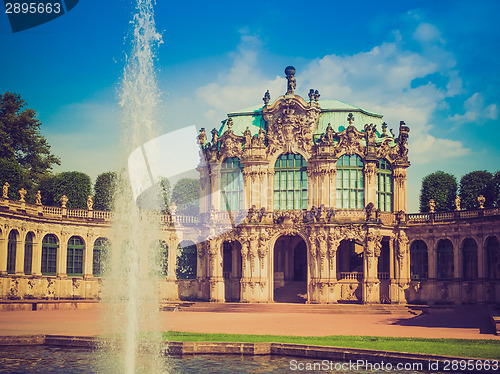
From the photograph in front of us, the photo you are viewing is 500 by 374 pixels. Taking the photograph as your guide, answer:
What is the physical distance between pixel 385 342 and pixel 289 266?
1404 inches

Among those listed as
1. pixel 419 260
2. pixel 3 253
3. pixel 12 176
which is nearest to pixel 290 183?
pixel 419 260

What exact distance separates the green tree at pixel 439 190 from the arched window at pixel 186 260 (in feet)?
81.9

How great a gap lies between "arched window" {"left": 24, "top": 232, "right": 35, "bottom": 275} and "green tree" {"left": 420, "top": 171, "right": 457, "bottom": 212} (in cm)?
3935

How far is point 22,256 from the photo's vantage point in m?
57.5

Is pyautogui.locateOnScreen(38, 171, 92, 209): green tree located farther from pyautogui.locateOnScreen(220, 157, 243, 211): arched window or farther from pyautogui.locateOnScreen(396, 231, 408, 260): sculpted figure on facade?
pyautogui.locateOnScreen(396, 231, 408, 260): sculpted figure on facade

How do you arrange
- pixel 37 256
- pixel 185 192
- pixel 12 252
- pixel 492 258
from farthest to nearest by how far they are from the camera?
pixel 185 192, pixel 37 256, pixel 492 258, pixel 12 252

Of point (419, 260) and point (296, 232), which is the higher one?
point (296, 232)

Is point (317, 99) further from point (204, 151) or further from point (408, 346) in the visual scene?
point (408, 346)

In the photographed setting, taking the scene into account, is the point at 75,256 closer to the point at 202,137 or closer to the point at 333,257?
the point at 202,137

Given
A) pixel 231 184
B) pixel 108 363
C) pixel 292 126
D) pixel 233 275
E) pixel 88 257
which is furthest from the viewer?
pixel 231 184

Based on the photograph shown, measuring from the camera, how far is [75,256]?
63562mm

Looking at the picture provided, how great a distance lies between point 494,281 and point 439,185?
18849mm

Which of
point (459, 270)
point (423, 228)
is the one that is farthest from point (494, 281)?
point (423, 228)

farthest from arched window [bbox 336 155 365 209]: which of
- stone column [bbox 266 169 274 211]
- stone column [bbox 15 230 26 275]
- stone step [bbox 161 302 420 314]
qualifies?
stone column [bbox 15 230 26 275]
